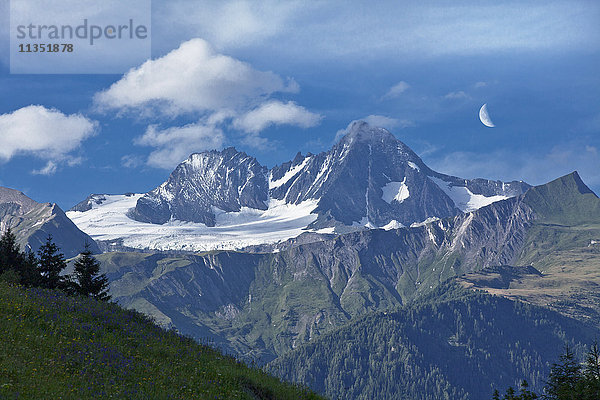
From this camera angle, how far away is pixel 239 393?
977 inches

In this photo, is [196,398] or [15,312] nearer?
[196,398]

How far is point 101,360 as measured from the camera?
2523 cm

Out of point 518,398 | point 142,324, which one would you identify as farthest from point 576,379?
point 142,324

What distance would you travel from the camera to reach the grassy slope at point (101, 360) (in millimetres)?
22578

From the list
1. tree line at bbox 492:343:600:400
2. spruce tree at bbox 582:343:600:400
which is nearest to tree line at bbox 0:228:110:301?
tree line at bbox 492:343:600:400

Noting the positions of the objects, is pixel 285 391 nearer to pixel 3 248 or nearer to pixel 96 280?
pixel 96 280

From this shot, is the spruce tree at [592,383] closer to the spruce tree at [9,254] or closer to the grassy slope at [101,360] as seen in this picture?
the grassy slope at [101,360]

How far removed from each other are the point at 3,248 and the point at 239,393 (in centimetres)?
4249

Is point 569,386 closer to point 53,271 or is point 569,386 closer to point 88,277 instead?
point 88,277

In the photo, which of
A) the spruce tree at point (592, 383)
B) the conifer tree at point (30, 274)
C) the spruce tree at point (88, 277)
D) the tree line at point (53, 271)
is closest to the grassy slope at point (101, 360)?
the spruce tree at point (592, 383)

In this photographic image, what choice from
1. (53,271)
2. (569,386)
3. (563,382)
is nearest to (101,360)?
(569,386)

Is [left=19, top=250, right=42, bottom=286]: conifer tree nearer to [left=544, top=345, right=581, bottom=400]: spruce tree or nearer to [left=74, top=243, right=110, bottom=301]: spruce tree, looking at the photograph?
[left=74, top=243, right=110, bottom=301]: spruce tree

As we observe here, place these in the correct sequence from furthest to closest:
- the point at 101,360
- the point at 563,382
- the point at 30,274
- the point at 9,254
Result: 1. the point at 9,254
2. the point at 30,274
3. the point at 563,382
4. the point at 101,360

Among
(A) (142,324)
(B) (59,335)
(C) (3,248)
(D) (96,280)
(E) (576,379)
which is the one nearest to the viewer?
(B) (59,335)
